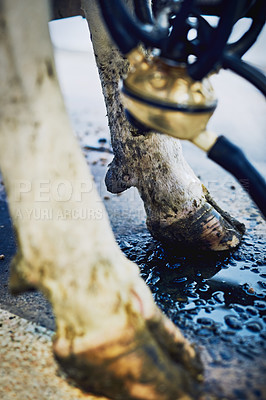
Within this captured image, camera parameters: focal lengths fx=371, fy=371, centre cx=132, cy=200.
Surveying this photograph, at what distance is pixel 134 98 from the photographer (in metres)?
1.06

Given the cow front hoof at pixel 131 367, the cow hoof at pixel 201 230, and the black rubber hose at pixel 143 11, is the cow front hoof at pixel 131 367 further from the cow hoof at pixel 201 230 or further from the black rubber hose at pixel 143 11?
the black rubber hose at pixel 143 11

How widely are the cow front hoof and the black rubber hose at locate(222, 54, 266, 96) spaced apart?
826 millimetres

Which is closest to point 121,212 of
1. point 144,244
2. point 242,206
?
point 144,244

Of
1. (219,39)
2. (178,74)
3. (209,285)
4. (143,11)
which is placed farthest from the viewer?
(209,285)

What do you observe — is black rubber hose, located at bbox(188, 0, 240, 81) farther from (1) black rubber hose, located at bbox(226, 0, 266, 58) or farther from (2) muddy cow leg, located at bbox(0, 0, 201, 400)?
(2) muddy cow leg, located at bbox(0, 0, 201, 400)

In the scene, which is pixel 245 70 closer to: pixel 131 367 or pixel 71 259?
pixel 71 259

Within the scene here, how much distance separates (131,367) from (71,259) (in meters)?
0.34

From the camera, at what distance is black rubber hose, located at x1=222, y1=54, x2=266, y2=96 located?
1179mm

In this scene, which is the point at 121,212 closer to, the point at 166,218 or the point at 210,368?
the point at 166,218

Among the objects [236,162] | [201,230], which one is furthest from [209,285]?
[236,162]

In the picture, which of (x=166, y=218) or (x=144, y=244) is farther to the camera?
(x=144, y=244)

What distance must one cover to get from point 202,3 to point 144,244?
1.24 m

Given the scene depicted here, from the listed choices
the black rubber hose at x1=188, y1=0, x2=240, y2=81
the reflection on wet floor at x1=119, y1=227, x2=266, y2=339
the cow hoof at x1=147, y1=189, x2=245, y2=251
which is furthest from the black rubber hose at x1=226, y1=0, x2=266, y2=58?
the reflection on wet floor at x1=119, y1=227, x2=266, y2=339

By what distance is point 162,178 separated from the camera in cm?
194
